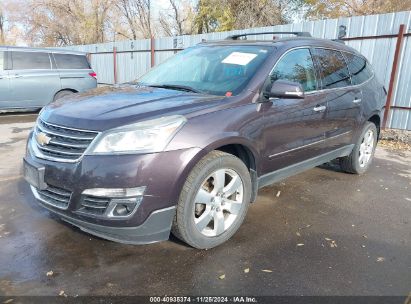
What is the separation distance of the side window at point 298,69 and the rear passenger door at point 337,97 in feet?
0.54

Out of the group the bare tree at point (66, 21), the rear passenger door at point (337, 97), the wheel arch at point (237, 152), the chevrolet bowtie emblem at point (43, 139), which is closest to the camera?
the wheel arch at point (237, 152)

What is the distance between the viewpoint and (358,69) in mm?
5090

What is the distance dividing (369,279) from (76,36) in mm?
33752

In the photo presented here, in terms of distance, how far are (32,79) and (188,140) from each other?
8.47 metres

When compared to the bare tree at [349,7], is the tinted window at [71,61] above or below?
below

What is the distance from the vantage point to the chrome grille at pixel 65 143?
105 inches

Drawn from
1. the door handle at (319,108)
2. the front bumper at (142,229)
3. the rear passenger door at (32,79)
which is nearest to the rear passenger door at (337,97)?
the door handle at (319,108)

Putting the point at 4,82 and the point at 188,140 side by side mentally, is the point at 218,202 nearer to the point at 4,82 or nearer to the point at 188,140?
the point at 188,140

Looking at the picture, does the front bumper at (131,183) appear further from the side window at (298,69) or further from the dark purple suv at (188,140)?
the side window at (298,69)

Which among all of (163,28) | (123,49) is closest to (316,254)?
(123,49)

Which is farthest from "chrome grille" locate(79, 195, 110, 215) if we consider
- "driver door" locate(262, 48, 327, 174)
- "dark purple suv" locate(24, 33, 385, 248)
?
"driver door" locate(262, 48, 327, 174)

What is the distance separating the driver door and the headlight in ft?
3.79

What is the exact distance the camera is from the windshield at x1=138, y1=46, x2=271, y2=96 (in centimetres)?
350

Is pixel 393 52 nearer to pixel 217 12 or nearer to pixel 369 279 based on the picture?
pixel 369 279
